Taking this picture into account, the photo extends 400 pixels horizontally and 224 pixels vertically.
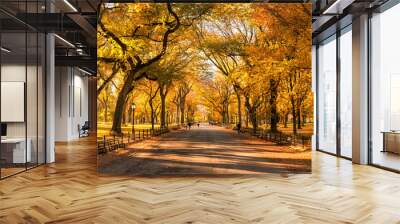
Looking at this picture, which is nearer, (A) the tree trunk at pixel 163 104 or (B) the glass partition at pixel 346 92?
(A) the tree trunk at pixel 163 104

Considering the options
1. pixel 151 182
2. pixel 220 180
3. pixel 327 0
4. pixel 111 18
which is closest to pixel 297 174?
pixel 220 180

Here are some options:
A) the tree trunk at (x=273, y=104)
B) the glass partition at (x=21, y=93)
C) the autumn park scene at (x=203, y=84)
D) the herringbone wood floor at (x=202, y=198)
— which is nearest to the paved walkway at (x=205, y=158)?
the autumn park scene at (x=203, y=84)

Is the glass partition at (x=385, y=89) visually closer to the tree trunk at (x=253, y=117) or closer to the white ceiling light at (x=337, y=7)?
the white ceiling light at (x=337, y=7)

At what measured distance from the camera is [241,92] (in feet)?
28.4

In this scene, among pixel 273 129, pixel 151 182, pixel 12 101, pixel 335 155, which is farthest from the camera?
pixel 335 155

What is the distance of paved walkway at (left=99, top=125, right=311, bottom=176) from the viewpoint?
8.02 meters

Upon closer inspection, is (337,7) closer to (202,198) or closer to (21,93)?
(202,198)

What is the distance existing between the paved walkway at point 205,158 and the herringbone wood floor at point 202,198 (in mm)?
329

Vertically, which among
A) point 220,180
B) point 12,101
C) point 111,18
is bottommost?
point 220,180

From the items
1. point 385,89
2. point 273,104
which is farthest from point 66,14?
point 385,89

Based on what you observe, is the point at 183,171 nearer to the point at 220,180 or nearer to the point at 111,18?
the point at 220,180

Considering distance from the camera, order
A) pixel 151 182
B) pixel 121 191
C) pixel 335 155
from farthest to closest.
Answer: pixel 335 155
pixel 151 182
pixel 121 191

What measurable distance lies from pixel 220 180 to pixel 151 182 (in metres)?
1.29

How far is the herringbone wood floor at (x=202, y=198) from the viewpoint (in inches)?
188
